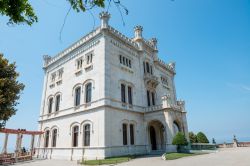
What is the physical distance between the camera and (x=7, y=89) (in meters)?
16.9

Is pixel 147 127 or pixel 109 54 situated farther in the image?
pixel 147 127

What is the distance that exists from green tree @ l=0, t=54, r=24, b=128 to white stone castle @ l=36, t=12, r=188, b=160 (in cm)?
726

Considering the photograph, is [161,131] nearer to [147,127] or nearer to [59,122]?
[147,127]

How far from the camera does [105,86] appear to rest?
67.3 feet

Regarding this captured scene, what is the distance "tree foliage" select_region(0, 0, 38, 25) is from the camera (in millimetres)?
4284

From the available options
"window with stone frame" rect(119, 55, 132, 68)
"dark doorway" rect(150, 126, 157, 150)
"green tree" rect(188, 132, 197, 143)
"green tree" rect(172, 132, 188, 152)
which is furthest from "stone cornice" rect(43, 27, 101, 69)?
"green tree" rect(188, 132, 197, 143)

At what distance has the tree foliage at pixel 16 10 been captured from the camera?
4.28 metres

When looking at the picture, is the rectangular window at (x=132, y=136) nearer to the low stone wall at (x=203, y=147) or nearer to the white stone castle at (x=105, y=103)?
the white stone castle at (x=105, y=103)

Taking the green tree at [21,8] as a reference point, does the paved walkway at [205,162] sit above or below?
below

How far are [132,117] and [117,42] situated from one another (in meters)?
10.1

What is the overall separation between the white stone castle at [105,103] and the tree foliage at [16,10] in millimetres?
15379

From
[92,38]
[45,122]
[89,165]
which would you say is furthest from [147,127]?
[45,122]

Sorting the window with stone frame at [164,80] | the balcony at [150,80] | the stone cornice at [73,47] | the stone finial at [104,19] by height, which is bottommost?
the balcony at [150,80]

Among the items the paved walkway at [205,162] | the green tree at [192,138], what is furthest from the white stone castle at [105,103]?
the green tree at [192,138]
